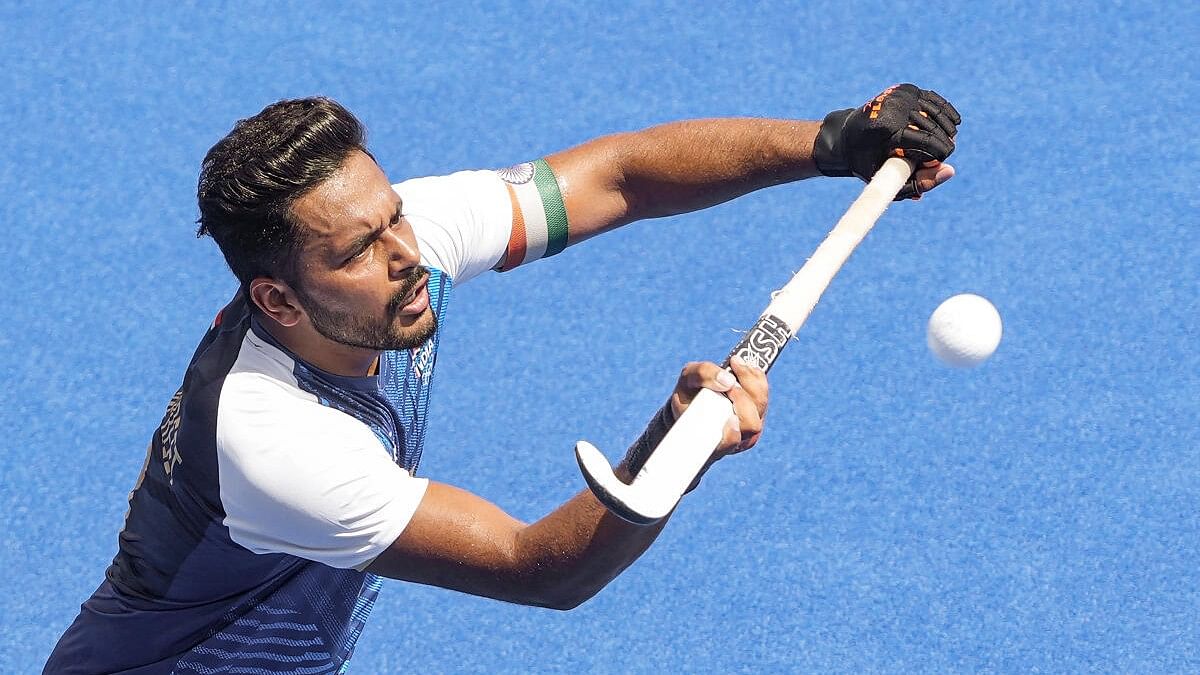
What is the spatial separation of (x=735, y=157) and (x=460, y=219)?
Result: 0.64 metres

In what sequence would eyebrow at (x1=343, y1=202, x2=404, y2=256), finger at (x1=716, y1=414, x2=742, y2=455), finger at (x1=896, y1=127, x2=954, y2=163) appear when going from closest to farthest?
1. finger at (x1=716, y1=414, x2=742, y2=455)
2. eyebrow at (x1=343, y1=202, x2=404, y2=256)
3. finger at (x1=896, y1=127, x2=954, y2=163)

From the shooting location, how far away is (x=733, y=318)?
5.41 metres

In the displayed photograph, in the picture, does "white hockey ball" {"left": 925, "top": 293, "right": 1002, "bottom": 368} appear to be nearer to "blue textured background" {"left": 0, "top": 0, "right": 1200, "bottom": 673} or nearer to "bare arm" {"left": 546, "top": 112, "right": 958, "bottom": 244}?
"bare arm" {"left": 546, "top": 112, "right": 958, "bottom": 244}

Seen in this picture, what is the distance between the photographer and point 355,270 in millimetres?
2615

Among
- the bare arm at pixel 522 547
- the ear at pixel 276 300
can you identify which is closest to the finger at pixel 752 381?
the bare arm at pixel 522 547

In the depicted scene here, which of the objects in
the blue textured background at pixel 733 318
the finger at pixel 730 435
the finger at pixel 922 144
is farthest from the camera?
the blue textured background at pixel 733 318

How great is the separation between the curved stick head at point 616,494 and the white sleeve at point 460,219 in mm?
971

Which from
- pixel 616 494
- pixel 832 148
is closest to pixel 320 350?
pixel 616 494

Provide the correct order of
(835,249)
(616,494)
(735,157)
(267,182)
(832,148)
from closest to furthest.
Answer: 1. (616,494)
2. (267,182)
3. (835,249)
4. (832,148)
5. (735,157)

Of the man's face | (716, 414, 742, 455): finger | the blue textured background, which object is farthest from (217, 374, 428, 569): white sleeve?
the blue textured background

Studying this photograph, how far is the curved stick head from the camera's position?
216 cm

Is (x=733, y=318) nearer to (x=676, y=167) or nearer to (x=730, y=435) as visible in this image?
(x=676, y=167)

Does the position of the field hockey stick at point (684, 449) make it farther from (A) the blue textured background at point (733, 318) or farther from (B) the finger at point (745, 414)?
(A) the blue textured background at point (733, 318)

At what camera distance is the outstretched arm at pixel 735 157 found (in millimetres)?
3045
